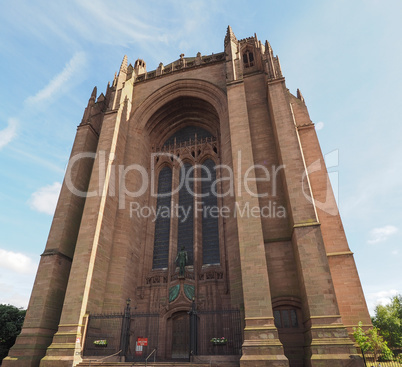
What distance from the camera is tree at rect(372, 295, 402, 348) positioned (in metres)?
34.2

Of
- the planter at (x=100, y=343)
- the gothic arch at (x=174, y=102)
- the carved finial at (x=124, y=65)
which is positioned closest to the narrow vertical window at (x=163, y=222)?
the gothic arch at (x=174, y=102)

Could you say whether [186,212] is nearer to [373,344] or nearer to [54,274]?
[54,274]

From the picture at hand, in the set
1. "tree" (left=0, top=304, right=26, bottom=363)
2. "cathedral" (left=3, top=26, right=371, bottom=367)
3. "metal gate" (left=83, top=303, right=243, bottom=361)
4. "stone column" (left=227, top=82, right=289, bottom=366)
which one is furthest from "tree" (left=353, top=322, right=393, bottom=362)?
"tree" (left=0, top=304, right=26, bottom=363)

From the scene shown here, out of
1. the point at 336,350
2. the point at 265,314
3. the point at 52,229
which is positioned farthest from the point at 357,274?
the point at 52,229

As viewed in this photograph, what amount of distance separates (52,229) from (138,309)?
6.67 metres

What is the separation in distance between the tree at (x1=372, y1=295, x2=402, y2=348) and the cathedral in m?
29.0

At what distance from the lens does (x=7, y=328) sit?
2155 centimetres

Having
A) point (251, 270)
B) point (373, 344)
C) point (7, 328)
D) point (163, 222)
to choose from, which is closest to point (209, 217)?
point (163, 222)

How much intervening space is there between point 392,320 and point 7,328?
137 feet

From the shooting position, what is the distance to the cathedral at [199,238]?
11.4m

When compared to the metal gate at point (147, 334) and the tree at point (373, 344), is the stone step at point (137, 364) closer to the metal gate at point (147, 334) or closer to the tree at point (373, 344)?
the metal gate at point (147, 334)

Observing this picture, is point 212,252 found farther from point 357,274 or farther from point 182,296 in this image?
point 357,274

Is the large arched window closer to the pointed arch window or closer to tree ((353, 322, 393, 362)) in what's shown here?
the pointed arch window

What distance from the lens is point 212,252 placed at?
659 inches
